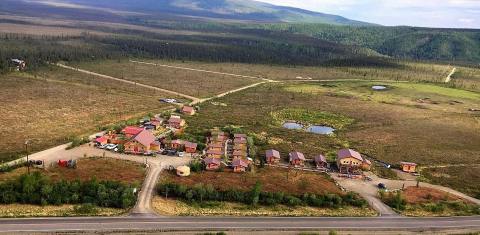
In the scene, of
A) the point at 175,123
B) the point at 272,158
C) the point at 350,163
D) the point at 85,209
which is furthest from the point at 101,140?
the point at 350,163

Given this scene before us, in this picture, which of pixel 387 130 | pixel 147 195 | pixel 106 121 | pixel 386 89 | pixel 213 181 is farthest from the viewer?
pixel 386 89

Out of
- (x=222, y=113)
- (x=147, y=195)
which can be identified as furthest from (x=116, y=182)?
(x=222, y=113)

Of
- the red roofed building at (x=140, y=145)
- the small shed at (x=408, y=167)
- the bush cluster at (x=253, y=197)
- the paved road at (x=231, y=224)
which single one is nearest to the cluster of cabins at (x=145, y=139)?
the red roofed building at (x=140, y=145)

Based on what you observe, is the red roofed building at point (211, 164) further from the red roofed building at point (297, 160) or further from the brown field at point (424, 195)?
the brown field at point (424, 195)

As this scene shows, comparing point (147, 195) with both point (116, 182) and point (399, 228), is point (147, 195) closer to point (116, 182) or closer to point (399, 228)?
point (116, 182)

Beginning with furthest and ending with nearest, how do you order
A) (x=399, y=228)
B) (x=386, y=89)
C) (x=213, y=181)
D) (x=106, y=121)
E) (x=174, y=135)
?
1. (x=386, y=89)
2. (x=106, y=121)
3. (x=174, y=135)
4. (x=213, y=181)
5. (x=399, y=228)

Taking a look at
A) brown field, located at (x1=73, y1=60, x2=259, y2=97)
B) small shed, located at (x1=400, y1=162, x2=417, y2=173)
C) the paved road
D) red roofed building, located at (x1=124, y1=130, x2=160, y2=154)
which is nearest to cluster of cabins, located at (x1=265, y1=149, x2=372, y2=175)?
small shed, located at (x1=400, y1=162, x2=417, y2=173)
